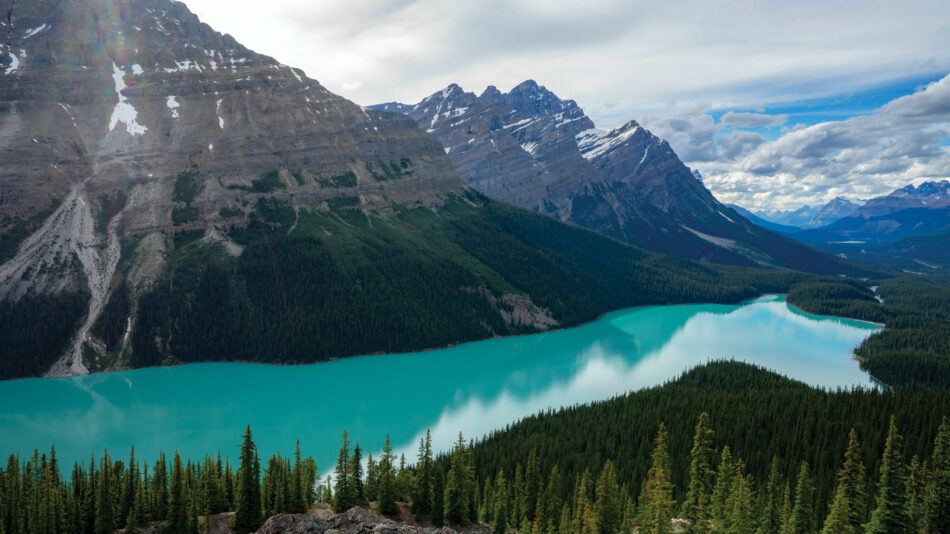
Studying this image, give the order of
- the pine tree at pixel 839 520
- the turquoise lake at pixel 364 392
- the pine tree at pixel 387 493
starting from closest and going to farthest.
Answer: the pine tree at pixel 839 520, the pine tree at pixel 387 493, the turquoise lake at pixel 364 392

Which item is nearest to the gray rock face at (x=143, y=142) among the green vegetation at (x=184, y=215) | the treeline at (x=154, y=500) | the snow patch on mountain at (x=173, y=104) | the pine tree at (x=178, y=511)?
the green vegetation at (x=184, y=215)

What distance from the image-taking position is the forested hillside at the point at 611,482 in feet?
118

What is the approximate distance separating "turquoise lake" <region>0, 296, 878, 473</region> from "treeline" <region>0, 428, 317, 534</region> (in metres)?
24.3

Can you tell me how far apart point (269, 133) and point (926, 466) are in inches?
6429

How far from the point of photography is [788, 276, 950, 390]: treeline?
102 m

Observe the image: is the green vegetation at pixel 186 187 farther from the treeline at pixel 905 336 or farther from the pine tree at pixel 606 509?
the treeline at pixel 905 336

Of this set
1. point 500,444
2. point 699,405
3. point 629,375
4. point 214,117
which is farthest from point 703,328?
point 214,117

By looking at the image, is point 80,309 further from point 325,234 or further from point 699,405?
point 699,405

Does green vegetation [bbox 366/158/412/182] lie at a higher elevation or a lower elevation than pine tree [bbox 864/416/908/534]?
higher

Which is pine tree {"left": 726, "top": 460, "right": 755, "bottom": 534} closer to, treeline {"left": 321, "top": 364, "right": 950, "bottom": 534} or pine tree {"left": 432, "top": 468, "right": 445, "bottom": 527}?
treeline {"left": 321, "top": 364, "right": 950, "bottom": 534}

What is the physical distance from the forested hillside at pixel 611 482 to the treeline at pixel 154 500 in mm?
117

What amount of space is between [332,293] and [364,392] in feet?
119

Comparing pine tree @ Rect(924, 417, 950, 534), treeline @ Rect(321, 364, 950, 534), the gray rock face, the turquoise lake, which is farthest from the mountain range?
pine tree @ Rect(924, 417, 950, 534)

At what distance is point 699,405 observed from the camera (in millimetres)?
72062
